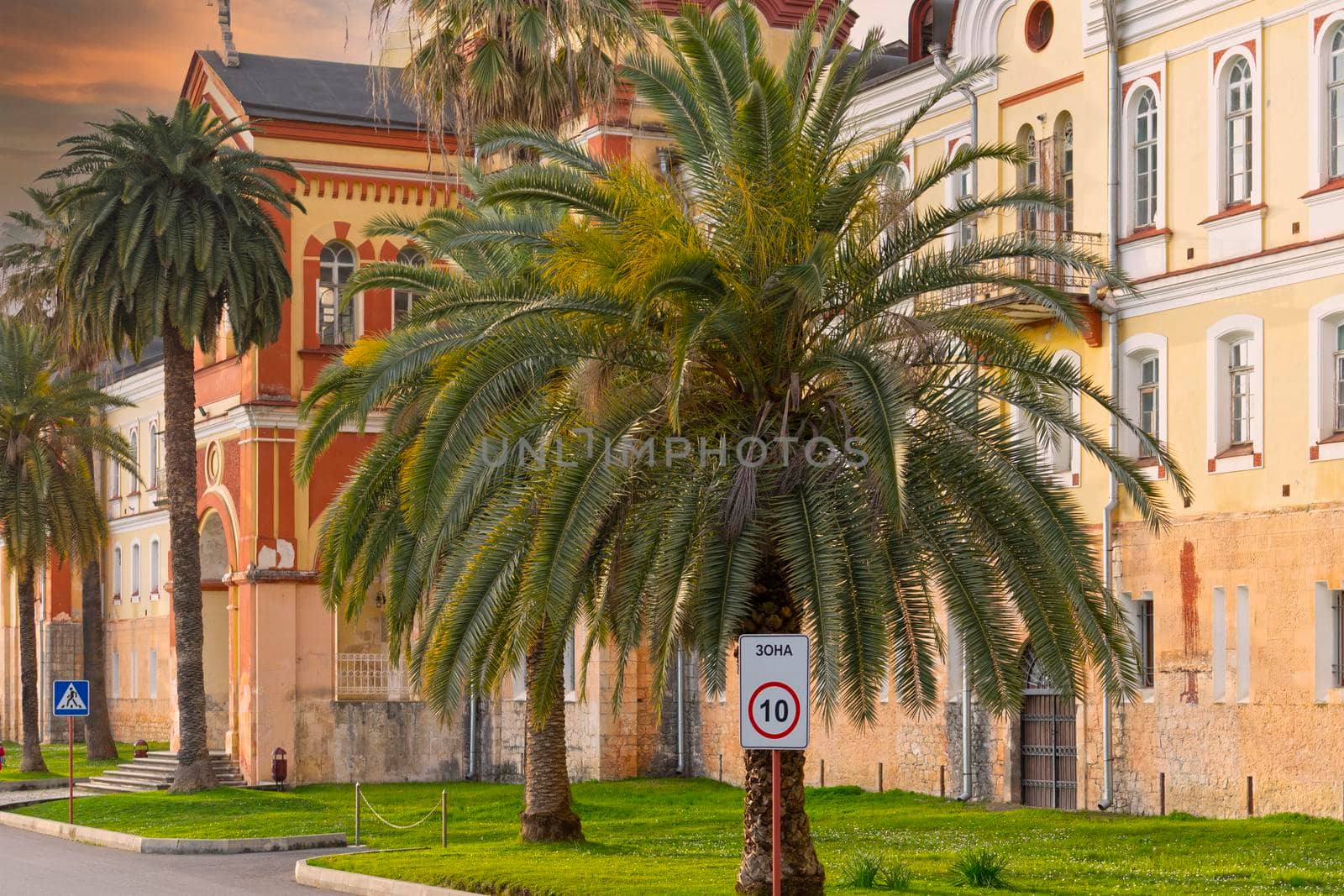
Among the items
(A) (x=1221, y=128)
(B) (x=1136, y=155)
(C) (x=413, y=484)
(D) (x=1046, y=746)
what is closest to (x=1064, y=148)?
(B) (x=1136, y=155)

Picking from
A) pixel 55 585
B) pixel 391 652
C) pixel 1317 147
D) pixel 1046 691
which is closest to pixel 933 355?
pixel 391 652

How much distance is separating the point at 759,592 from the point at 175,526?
23.2 metres

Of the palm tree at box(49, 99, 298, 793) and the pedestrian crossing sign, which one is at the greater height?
the palm tree at box(49, 99, 298, 793)

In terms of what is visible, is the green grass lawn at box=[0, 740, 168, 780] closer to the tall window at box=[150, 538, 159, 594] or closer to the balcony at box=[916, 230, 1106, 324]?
the tall window at box=[150, 538, 159, 594]

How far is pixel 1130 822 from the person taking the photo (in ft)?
90.2

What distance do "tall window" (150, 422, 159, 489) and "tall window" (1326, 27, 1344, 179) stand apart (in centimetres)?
4398

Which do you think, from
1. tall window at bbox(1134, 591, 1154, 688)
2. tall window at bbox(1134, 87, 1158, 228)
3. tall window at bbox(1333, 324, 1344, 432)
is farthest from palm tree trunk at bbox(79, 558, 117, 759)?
tall window at bbox(1333, 324, 1344, 432)

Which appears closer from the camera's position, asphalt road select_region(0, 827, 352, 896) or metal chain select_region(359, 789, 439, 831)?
asphalt road select_region(0, 827, 352, 896)

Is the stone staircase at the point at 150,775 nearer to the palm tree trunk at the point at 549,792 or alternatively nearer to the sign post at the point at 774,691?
the palm tree trunk at the point at 549,792

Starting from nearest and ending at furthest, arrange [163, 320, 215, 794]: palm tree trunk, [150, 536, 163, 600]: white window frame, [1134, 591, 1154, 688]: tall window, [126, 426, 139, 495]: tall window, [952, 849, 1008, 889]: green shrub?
1. [952, 849, 1008, 889]: green shrub
2. [1134, 591, 1154, 688]: tall window
3. [163, 320, 215, 794]: palm tree trunk
4. [150, 536, 163, 600]: white window frame
5. [126, 426, 139, 495]: tall window

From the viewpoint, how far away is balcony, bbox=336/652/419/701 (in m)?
45.0

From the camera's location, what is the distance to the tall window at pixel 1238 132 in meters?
28.4

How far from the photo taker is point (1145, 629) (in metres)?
30.2

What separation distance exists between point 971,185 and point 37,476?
25.9 metres
